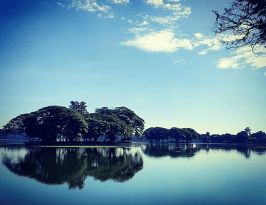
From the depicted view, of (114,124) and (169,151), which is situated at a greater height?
(114,124)

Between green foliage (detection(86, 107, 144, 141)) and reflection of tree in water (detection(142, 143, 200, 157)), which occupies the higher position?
green foliage (detection(86, 107, 144, 141))

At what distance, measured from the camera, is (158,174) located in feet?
110

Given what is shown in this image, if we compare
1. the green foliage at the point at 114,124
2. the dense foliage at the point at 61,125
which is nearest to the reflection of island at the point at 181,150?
the green foliage at the point at 114,124

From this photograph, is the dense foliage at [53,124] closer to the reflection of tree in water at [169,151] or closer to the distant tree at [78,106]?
the reflection of tree in water at [169,151]

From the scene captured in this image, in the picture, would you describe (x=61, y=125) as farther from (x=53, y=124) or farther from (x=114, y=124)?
(x=114, y=124)

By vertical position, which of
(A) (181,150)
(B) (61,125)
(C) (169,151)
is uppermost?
(B) (61,125)

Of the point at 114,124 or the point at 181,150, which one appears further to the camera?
the point at 114,124

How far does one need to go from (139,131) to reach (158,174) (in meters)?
98.2

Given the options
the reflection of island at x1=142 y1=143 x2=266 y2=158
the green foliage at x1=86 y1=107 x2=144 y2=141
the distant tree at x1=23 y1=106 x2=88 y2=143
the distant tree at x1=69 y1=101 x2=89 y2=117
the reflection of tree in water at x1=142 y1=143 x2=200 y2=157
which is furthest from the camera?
the distant tree at x1=69 y1=101 x2=89 y2=117

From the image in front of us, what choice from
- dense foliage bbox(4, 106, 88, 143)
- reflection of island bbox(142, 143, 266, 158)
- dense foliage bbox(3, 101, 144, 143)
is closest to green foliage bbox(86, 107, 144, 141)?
dense foliage bbox(3, 101, 144, 143)

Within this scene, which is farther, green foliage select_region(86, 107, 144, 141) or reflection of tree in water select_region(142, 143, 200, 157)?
green foliage select_region(86, 107, 144, 141)

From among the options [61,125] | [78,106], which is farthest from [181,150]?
[78,106]

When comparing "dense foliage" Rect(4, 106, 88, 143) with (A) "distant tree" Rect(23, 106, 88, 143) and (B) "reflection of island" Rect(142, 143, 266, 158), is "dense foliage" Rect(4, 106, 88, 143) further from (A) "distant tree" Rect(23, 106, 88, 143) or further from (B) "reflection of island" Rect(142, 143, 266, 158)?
(B) "reflection of island" Rect(142, 143, 266, 158)

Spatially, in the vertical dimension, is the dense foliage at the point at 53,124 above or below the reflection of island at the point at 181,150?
above
